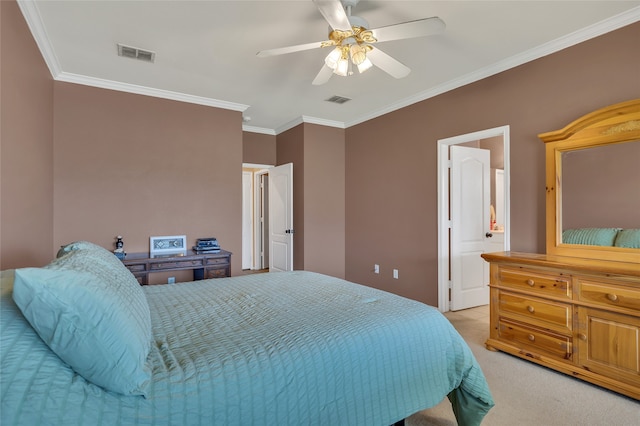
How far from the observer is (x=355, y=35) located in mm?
2164

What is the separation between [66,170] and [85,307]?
131 inches

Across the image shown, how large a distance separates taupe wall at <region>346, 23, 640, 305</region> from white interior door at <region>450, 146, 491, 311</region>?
0.24 metres

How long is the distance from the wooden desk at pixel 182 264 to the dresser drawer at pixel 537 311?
2937 millimetres

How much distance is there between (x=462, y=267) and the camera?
4.04 meters

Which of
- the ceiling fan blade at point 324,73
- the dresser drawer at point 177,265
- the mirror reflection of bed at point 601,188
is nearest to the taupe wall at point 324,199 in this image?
the dresser drawer at point 177,265

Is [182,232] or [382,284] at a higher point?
[182,232]

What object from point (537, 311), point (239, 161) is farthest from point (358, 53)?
point (239, 161)

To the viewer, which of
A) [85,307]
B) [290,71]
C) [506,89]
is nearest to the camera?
[85,307]

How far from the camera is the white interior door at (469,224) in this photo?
3.97m

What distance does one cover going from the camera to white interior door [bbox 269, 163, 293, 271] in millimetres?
5371

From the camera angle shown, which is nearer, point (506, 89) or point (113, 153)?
point (506, 89)

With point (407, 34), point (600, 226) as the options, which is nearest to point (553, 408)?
point (600, 226)

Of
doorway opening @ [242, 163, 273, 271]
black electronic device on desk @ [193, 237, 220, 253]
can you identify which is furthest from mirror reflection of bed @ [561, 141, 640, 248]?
doorway opening @ [242, 163, 273, 271]

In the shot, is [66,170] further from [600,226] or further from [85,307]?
[600,226]
